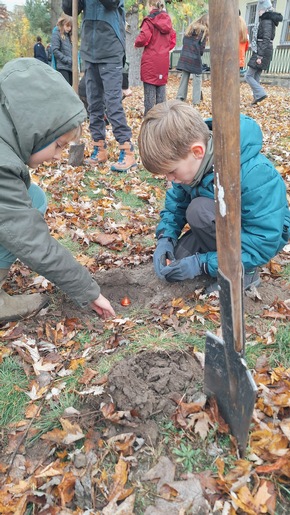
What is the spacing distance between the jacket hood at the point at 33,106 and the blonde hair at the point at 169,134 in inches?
16.6

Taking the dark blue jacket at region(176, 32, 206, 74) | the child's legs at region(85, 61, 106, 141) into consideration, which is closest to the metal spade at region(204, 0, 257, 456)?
the child's legs at region(85, 61, 106, 141)

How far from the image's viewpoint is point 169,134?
2254 mm

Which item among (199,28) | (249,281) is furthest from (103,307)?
(199,28)

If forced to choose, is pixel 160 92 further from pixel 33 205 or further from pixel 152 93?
pixel 33 205

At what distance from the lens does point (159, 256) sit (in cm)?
290

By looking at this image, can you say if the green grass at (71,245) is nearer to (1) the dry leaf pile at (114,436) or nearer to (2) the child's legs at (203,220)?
(1) the dry leaf pile at (114,436)

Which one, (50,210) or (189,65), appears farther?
(189,65)

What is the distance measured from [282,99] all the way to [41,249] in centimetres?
1177

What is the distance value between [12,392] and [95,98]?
14.3ft

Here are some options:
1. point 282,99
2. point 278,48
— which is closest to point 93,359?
point 282,99

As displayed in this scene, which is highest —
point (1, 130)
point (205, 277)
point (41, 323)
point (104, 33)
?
point (104, 33)

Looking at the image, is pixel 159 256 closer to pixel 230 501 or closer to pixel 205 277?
pixel 205 277

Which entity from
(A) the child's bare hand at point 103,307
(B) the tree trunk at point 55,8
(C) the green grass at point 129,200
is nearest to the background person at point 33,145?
(A) the child's bare hand at point 103,307

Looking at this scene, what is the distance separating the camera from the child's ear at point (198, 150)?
2.30 metres
